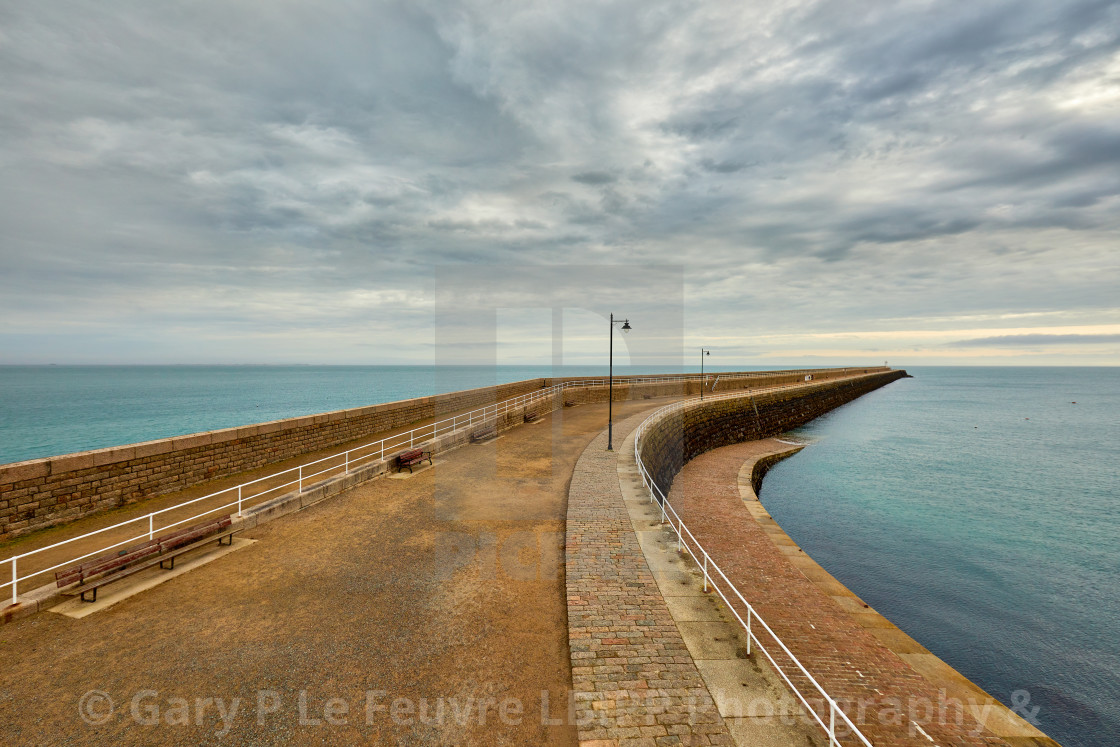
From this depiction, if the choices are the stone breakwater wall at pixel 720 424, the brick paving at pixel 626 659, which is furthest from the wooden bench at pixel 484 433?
the brick paving at pixel 626 659

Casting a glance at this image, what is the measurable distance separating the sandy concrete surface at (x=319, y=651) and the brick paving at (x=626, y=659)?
28cm

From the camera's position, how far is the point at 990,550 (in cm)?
1912

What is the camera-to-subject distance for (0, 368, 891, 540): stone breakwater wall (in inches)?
364

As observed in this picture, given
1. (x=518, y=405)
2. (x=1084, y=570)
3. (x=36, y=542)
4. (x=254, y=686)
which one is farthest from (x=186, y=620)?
(x=1084, y=570)

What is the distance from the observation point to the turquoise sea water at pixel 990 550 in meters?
11.6

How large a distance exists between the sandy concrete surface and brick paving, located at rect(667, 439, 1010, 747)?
4614 mm

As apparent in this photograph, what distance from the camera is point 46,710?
5.12m

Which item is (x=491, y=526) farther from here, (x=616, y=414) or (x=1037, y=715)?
(x=616, y=414)

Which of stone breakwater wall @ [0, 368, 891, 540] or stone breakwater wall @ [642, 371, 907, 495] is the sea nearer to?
stone breakwater wall @ [642, 371, 907, 495]

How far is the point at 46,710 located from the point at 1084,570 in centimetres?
2888

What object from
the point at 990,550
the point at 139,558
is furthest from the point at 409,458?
the point at 990,550

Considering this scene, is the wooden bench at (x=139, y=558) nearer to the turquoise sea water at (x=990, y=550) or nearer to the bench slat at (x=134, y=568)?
the bench slat at (x=134, y=568)

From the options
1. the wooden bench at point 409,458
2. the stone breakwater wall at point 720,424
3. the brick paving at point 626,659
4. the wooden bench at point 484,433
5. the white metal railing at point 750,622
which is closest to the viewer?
the white metal railing at point 750,622

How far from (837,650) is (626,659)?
6534 mm
